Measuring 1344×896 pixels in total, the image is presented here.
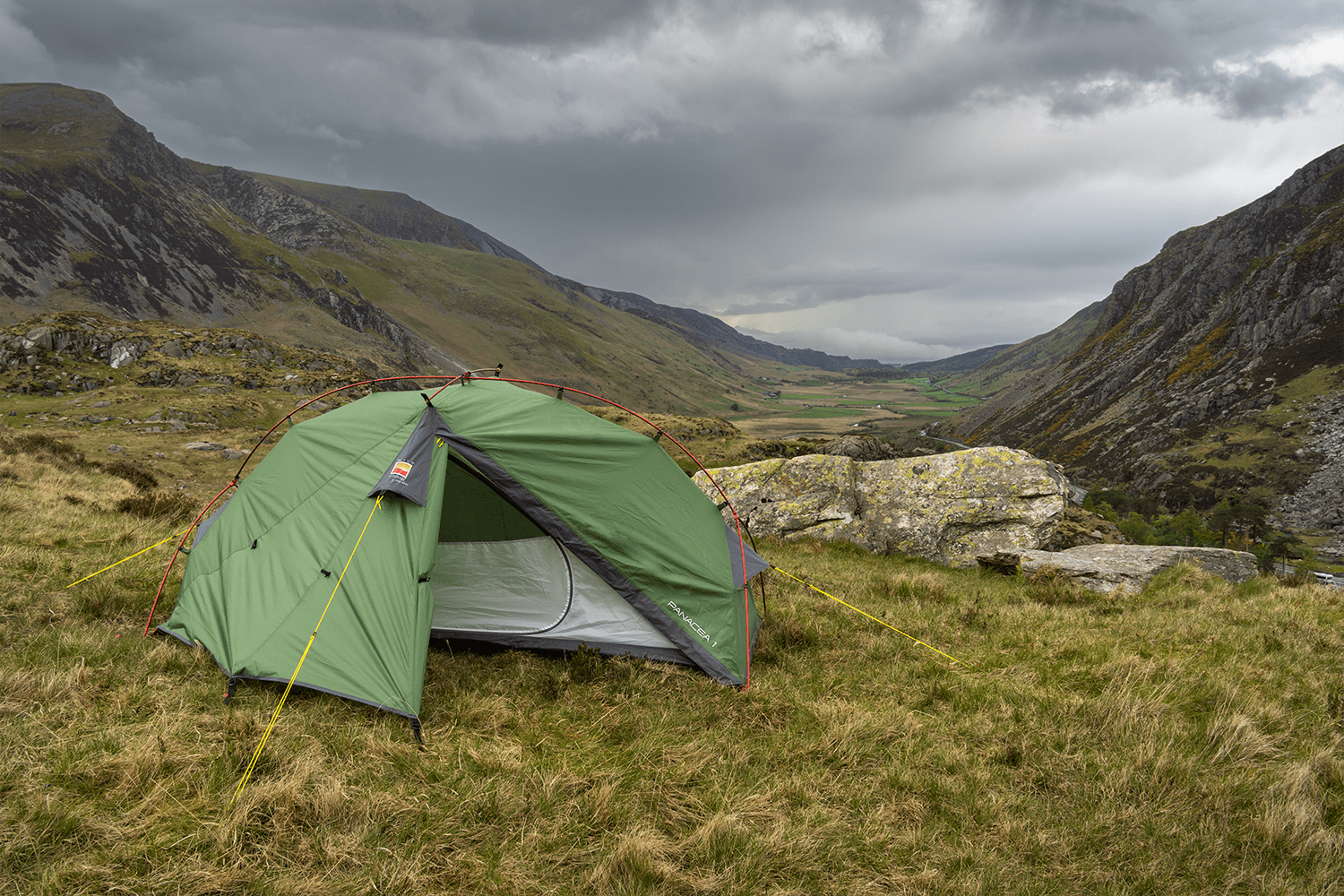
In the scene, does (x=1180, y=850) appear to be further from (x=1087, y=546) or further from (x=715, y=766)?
(x=1087, y=546)

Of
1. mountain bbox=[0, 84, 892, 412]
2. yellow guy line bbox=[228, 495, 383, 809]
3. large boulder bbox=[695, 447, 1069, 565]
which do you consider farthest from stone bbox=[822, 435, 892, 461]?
mountain bbox=[0, 84, 892, 412]

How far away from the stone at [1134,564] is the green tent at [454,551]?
27.1 feet

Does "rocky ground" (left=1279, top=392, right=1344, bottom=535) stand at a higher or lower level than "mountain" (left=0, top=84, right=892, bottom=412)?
lower

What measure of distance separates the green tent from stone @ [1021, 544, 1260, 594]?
8261mm

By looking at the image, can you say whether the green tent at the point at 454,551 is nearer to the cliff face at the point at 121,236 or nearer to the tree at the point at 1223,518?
the tree at the point at 1223,518

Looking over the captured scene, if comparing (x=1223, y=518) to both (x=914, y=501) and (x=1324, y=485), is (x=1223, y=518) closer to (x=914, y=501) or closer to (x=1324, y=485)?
(x=1324, y=485)

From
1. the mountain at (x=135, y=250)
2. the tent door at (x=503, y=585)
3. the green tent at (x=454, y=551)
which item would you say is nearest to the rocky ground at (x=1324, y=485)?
the green tent at (x=454, y=551)

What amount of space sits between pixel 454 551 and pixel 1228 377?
18806 cm

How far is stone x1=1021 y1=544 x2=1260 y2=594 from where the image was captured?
11.8 meters

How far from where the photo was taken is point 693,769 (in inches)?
197

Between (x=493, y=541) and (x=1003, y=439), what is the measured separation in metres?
198

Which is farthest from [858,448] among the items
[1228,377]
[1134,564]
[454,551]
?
[1228,377]

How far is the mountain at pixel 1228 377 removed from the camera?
107 m

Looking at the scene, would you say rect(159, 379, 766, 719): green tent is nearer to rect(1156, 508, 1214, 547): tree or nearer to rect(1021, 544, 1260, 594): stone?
rect(1021, 544, 1260, 594): stone
